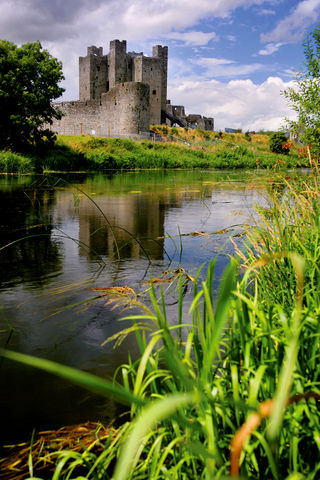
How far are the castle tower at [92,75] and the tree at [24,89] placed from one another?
26.6m

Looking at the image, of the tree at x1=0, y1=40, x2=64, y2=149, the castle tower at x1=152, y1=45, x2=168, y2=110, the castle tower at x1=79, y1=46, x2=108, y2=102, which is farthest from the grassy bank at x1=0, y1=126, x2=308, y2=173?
the castle tower at x1=79, y1=46, x2=108, y2=102

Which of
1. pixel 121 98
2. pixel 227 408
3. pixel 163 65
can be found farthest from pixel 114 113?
pixel 227 408

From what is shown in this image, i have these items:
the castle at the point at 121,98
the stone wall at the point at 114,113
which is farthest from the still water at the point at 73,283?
the stone wall at the point at 114,113

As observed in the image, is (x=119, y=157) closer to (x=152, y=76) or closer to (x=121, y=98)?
(x=121, y=98)

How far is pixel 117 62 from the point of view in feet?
151

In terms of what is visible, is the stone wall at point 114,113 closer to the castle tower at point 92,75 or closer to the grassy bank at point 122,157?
the grassy bank at point 122,157

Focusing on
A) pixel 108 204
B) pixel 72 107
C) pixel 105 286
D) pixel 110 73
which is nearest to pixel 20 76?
pixel 108 204

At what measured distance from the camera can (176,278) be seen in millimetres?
3730

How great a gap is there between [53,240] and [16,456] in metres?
4.21

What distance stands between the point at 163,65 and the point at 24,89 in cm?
3067

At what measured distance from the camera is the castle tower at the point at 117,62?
4580cm

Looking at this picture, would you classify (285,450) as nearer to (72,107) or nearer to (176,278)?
(176,278)

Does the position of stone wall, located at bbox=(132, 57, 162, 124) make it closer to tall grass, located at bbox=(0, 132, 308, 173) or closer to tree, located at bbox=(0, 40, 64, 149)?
tall grass, located at bbox=(0, 132, 308, 173)

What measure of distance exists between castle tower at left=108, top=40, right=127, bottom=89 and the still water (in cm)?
4143
